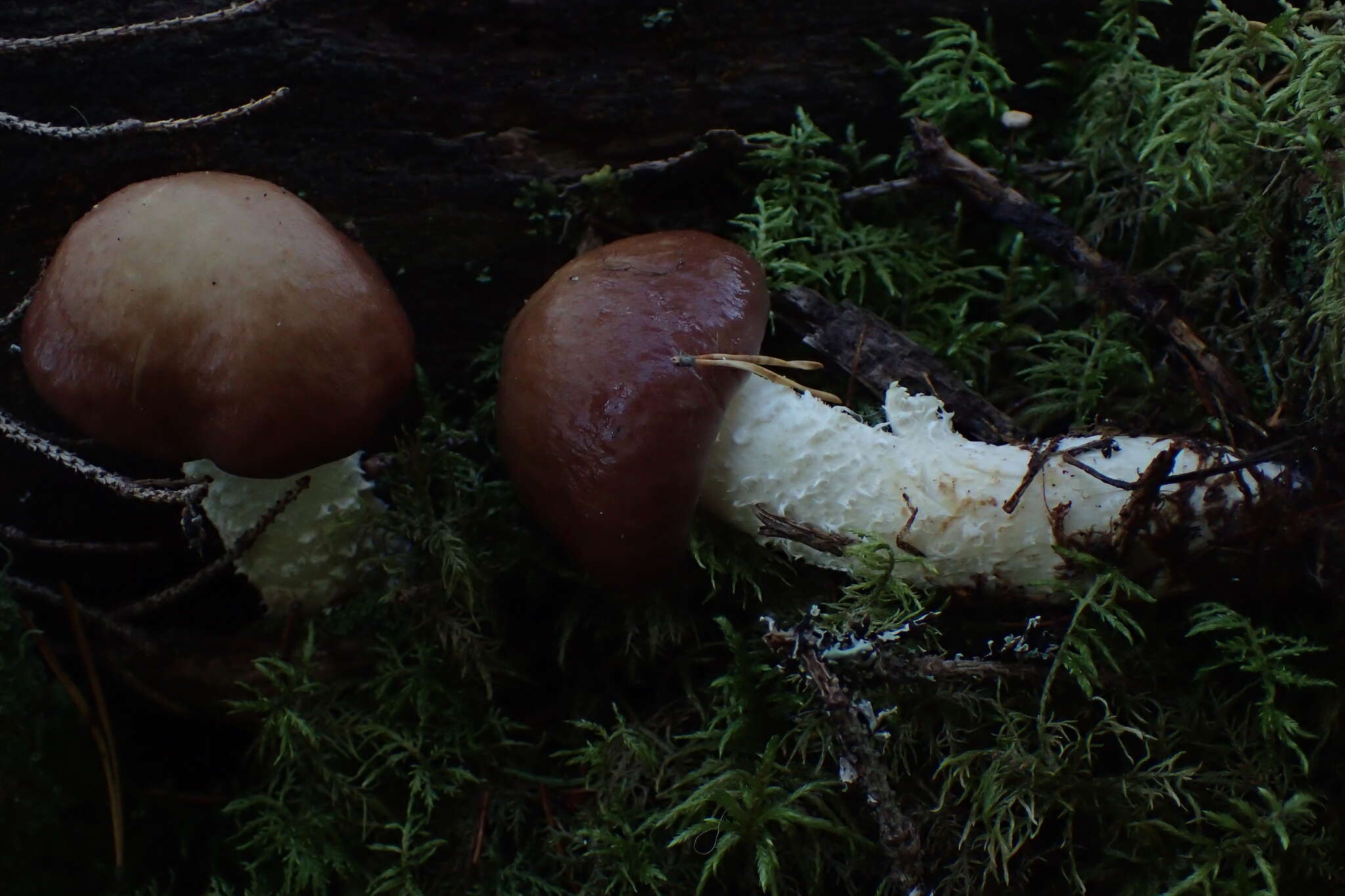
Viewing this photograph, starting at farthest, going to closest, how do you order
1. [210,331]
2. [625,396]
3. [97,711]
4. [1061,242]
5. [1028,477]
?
[1061,242] < [97,711] < [1028,477] < [625,396] < [210,331]

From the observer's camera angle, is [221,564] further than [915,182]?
No

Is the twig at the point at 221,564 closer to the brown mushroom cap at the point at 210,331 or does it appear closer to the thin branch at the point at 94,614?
the thin branch at the point at 94,614

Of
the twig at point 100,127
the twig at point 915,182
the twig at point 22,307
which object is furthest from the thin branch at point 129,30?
the twig at point 915,182

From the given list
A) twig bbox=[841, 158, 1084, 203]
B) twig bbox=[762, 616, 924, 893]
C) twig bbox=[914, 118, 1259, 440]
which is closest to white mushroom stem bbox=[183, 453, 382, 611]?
twig bbox=[762, 616, 924, 893]

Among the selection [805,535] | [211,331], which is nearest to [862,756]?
[805,535]

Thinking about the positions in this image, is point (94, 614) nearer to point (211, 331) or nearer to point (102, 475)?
point (102, 475)

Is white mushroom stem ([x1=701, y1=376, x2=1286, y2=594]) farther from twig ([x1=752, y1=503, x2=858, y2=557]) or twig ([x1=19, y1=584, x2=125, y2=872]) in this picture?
twig ([x1=19, y1=584, x2=125, y2=872])
